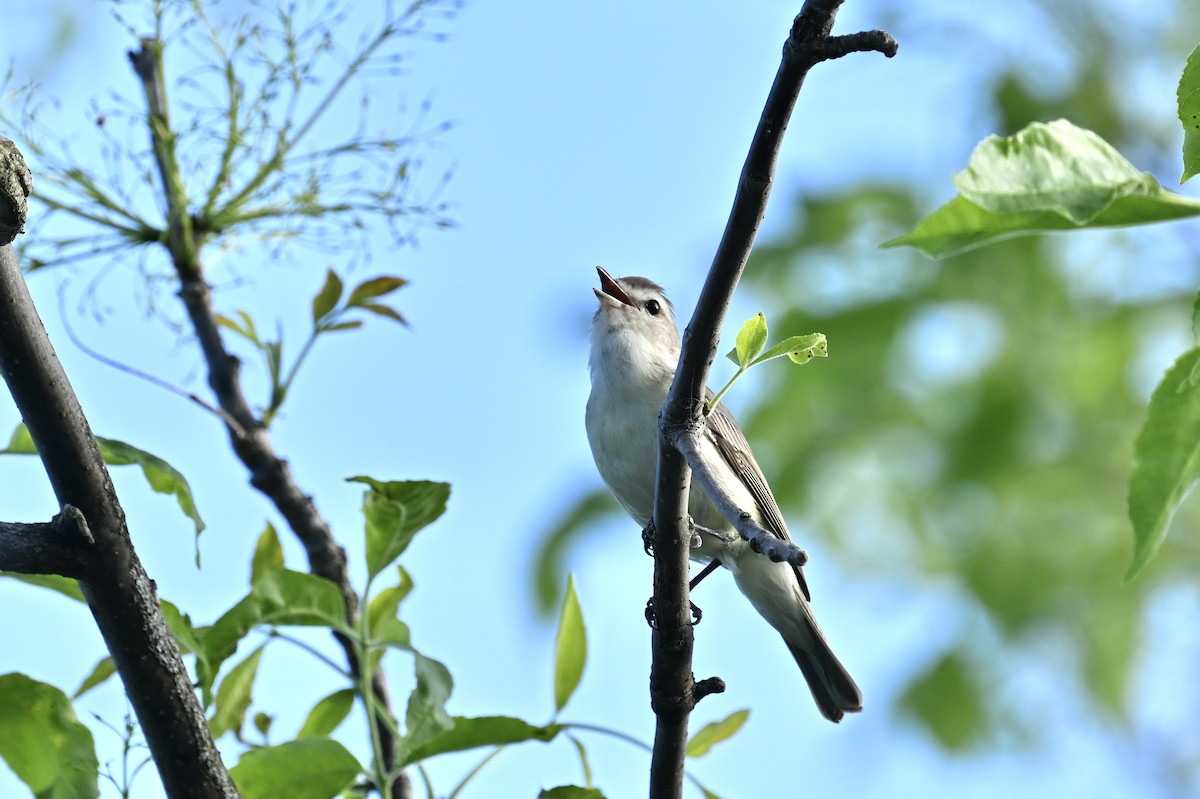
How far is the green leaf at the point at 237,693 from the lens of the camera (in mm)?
2562

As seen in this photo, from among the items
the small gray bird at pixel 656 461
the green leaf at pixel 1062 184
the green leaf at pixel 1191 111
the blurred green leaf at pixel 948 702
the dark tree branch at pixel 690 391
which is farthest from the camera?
the blurred green leaf at pixel 948 702

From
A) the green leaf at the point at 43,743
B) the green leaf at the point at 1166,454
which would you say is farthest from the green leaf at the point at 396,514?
the green leaf at the point at 1166,454

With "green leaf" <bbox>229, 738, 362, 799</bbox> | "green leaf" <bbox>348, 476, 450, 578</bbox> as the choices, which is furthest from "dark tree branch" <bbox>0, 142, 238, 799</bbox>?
"green leaf" <bbox>348, 476, 450, 578</bbox>

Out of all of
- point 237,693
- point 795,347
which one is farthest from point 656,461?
point 795,347

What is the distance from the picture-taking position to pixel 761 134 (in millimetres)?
1730

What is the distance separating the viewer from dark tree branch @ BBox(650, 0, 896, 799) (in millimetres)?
1638

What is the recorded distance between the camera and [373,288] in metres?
2.88

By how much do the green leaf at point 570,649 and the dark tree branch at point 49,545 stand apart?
925 mm

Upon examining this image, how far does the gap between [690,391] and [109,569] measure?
98 cm

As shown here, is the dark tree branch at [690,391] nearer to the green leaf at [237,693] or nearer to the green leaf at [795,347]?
the green leaf at [795,347]

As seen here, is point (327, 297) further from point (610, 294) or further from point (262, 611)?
point (610, 294)

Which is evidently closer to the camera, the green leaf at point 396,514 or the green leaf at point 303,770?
the green leaf at point 303,770

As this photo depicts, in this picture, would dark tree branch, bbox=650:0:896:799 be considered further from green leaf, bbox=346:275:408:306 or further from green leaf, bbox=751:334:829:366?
green leaf, bbox=346:275:408:306

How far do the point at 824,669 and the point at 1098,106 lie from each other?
2348 millimetres
